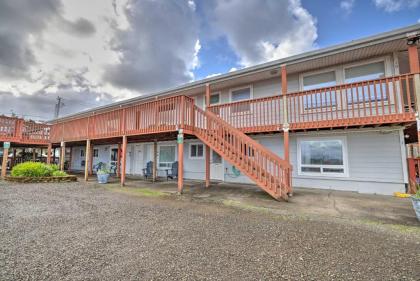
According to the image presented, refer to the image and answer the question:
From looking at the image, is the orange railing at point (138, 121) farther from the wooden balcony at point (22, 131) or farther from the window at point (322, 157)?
the window at point (322, 157)

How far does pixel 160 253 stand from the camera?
8.88 ft

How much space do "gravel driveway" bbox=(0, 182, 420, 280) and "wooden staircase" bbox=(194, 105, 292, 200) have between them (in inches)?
63.9

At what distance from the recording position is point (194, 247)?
2.91 metres

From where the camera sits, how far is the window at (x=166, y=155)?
1243cm

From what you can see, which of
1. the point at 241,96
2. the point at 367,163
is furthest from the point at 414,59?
the point at 241,96

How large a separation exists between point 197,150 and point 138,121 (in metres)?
3.96

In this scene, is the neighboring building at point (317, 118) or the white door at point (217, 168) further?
the white door at point (217, 168)

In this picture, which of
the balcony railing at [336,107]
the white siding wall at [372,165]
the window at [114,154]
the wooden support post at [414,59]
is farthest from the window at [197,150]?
the wooden support post at [414,59]

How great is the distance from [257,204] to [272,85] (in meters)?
6.18

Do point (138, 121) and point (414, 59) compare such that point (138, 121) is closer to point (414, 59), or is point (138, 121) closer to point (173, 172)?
point (173, 172)

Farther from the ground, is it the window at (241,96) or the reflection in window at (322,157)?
the window at (241,96)

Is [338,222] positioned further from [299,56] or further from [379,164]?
[299,56]

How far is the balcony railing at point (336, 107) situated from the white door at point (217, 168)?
2621 mm

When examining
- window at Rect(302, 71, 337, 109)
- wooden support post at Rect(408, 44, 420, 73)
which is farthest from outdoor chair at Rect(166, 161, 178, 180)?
wooden support post at Rect(408, 44, 420, 73)
